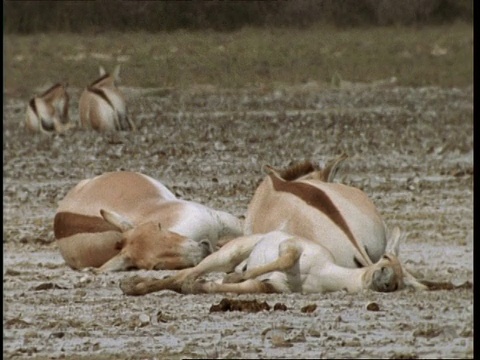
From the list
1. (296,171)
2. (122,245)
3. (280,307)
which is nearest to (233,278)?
(280,307)

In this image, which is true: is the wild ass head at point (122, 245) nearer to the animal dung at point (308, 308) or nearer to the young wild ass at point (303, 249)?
the young wild ass at point (303, 249)

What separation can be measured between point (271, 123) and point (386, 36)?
145 cm

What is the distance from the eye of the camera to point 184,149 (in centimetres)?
1177

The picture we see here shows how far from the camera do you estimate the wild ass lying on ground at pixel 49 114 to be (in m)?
14.0

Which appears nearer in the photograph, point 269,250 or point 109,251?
point 269,250

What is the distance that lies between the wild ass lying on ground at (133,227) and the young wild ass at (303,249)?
0.32 meters

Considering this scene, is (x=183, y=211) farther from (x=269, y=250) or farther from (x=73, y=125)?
(x=73, y=125)

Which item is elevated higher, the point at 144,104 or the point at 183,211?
the point at 183,211

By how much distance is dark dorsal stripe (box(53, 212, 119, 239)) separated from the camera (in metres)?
6.87

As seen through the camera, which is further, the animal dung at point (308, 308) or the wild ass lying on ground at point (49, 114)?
the wild ass lying on ground at point (49, 114)

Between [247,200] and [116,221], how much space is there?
2.25 metres

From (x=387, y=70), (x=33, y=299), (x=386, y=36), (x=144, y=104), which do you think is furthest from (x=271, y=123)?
(x=33, y=299)

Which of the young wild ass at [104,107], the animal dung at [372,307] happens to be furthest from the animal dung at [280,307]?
the young wild ass at [104,107]

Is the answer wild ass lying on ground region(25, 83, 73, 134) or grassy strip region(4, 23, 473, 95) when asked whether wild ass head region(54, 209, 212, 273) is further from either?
grassy strip region(4, 23, 473, 95)
